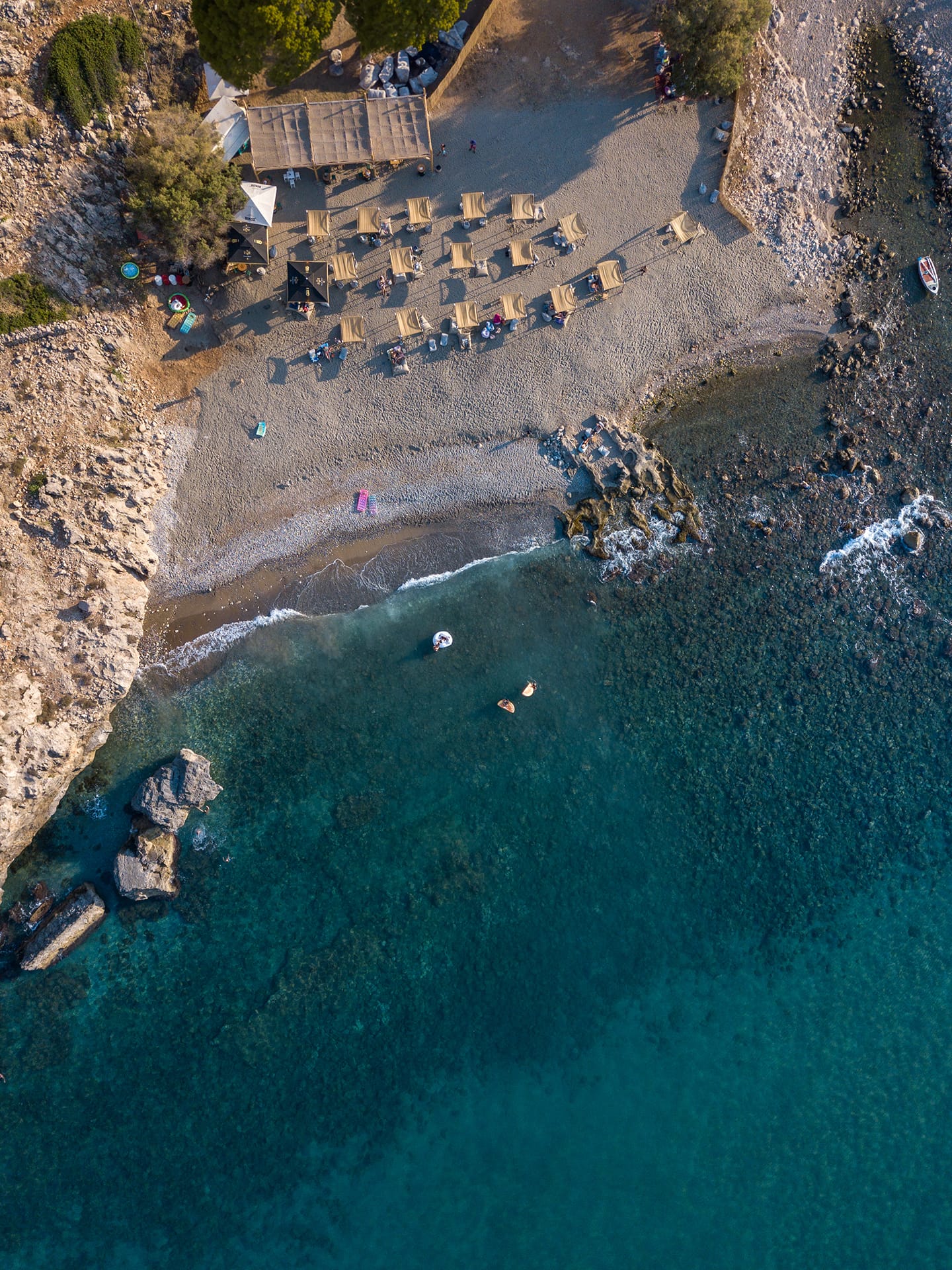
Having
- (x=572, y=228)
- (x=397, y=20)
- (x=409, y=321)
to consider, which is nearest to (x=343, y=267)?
(x=409, y=321)

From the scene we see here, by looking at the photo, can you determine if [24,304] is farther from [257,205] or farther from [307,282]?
[307,282]

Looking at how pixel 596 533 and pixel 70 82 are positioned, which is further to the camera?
pixel 596 533

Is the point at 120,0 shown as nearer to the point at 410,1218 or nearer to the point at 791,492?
the point at 791,492

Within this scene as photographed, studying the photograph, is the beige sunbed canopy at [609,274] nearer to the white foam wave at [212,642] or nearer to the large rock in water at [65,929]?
the white foam wave at [212,642]

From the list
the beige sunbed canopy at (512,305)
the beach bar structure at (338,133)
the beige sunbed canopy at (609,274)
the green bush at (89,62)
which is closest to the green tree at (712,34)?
the beige sunbed canopy at (609,274)

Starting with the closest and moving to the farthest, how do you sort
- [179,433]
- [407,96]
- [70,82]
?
[70,82], [407,96], [179,433]

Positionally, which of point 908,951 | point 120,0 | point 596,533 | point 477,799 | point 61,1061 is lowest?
point 908,951

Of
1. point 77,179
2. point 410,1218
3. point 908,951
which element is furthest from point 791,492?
point 410,1218
